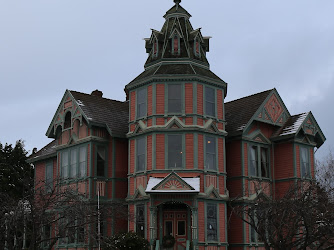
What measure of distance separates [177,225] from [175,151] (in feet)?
13.9

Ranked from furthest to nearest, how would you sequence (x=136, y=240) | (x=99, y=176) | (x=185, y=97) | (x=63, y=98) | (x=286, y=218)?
(x=63, y=98) < (x=99, y=176) < (x=185, y=97) < (x=136, y=240) < (x=286, y=218)

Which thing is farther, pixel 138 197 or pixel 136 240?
pixel 138 197

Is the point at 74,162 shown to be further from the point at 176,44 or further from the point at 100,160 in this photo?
the point at 176,44

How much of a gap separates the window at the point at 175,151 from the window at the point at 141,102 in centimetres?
258

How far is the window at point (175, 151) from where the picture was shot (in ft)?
104

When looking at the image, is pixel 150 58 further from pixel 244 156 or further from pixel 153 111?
pixel 244 156

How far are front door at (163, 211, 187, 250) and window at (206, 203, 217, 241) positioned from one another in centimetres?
133

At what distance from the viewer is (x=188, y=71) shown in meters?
32.8

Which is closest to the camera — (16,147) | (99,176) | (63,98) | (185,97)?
(185,97)

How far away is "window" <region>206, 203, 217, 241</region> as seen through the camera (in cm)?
3136

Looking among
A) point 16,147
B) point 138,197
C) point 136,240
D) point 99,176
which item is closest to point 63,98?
point 99,176

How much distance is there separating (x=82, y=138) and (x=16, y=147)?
18.6 m

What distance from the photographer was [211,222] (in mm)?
31672

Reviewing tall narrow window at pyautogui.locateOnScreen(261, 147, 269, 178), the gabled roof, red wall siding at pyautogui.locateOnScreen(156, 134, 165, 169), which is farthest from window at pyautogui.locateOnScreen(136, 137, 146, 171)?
tall narrow window at pyautogui.locateOnScreen(261, 147, 269, 178)
